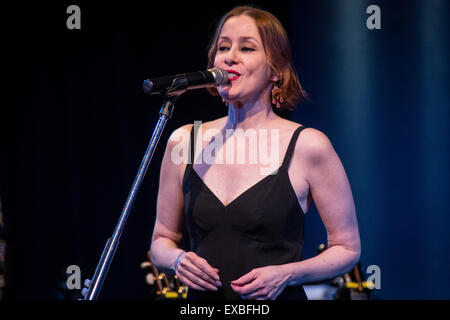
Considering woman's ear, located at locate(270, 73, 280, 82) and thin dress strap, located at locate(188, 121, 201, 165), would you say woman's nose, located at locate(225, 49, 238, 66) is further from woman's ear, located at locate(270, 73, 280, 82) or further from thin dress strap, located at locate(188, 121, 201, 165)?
thin dress strap, located at locate(188, 121, 201, 165)

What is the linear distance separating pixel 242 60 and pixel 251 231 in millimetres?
495

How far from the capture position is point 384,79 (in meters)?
2.67

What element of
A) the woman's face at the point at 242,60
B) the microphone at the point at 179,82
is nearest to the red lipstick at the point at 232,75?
the woman's face at the point at 242,60

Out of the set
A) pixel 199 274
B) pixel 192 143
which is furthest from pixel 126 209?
pixel 192 143

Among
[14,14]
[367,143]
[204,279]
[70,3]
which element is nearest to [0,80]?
[14,14]

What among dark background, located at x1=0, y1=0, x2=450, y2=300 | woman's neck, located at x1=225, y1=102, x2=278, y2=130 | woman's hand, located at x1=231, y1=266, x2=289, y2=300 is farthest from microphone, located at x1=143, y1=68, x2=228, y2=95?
dark background, located at x1=0, y1=0, x2=450, y2=300

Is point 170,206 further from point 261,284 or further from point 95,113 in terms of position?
point 95,113

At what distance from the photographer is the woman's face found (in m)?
1.61

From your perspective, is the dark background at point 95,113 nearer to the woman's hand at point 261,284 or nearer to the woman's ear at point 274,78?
the woman's ear at point 274,78

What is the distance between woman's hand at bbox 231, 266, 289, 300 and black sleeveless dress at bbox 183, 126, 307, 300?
10cm

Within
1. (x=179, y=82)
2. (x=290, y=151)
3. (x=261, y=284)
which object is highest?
(x=179, y=82)

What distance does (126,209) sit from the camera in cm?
130

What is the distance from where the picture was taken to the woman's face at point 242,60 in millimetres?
1612

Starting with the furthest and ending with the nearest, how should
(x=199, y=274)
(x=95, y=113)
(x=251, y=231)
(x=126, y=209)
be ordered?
(x=95, y=113), (x=251, y=231), (x=199, y=274), (x=126, y=209)
